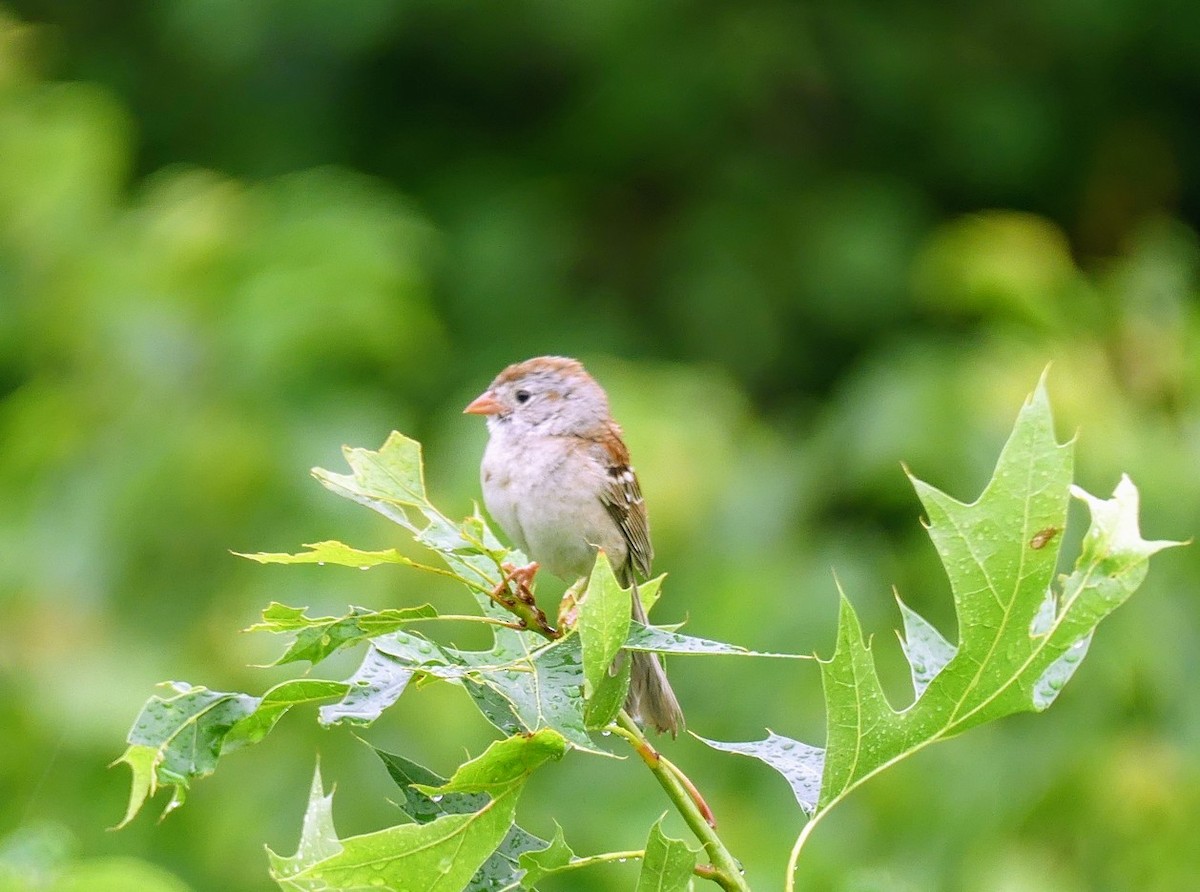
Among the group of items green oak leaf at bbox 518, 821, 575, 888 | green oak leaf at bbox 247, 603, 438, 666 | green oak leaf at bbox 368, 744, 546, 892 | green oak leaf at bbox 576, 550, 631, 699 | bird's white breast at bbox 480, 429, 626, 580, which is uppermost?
green oak leaf at bbox 576, 550, 631, 699

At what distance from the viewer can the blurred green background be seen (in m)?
3.88

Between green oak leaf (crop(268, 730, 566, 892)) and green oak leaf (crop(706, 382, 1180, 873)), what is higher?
green oak leaf (crop(706, 382, 1180, 873))

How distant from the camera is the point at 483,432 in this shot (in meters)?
4.15

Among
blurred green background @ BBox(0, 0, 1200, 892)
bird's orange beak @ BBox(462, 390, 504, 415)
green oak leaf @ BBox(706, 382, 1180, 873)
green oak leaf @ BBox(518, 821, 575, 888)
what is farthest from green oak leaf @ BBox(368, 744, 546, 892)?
bird's orange beak @ BBox(462, 390, 504, 415)

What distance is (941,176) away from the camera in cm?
783

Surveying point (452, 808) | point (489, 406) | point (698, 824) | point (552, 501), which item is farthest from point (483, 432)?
point (698, 824)

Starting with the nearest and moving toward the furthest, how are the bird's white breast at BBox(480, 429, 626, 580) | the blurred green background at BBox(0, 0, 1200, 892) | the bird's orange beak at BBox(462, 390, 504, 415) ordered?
the bird's white breast at BBox(480, 429, 626, 580)
the bird's orange beak at BBox(462, 390, 504, 415)
the blurred green background at BBox(0, 0, 1200, 892)

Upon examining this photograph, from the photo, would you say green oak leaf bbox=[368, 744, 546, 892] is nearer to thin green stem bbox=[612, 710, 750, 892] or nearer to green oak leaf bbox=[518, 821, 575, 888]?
green oak leaf bbox=[518, 821, 575, 888]

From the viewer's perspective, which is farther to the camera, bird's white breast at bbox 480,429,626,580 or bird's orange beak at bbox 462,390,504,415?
bird's orange beak at bbox 462,390,504,415

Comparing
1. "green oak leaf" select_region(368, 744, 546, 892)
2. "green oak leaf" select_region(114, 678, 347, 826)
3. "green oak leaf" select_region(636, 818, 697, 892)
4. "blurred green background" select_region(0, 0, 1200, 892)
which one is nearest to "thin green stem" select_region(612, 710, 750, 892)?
"green oak leaf" select_region(636, 818, 697, 892)

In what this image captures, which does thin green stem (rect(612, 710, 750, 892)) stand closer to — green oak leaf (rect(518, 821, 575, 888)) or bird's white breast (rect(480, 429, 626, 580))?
green oak leaf (rect(518, 821, 575, 888))

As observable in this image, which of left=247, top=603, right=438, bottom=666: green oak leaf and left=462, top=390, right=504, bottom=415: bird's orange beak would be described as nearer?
left=247, top=603, right=438, bottom=666: green oak leaf

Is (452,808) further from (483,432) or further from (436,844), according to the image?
(483,432)

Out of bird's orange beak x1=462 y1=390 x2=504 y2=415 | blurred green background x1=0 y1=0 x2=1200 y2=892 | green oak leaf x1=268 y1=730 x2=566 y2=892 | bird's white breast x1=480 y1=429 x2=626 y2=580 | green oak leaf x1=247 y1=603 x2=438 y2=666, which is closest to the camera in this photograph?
green oak leaf x1=268 y1=730 x2=566 y2=892
